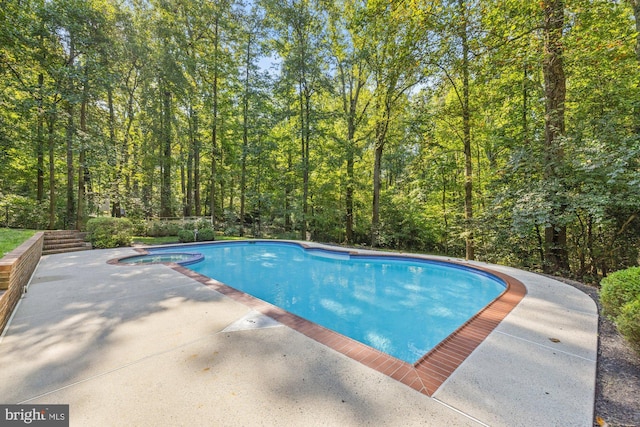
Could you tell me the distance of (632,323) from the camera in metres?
2.18

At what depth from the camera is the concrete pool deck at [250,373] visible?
1.78 m

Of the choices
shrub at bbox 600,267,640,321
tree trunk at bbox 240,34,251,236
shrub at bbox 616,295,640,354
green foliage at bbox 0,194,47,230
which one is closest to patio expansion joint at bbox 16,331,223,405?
shrub at bbox 616,295,640,354

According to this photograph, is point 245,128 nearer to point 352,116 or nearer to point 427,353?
point 352,116

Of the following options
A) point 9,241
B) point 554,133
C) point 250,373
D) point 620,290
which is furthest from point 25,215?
point 554,133

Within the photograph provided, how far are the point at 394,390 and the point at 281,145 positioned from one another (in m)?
15.1

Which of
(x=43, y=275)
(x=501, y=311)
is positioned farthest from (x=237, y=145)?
(x=501, y=311)

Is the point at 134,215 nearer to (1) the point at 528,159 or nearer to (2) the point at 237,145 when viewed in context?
(2) the point at 237,145

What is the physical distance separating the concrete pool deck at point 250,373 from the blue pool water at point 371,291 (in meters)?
1.23

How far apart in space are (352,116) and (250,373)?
1311cm

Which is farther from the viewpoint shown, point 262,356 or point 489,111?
point 489,111

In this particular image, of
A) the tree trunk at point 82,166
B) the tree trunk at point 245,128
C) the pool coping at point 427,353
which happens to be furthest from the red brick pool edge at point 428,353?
the tree trunk at point 245,128

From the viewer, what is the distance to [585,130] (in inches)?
223

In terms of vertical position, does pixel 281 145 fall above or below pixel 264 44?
below

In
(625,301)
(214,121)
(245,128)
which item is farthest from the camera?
(245,128)
